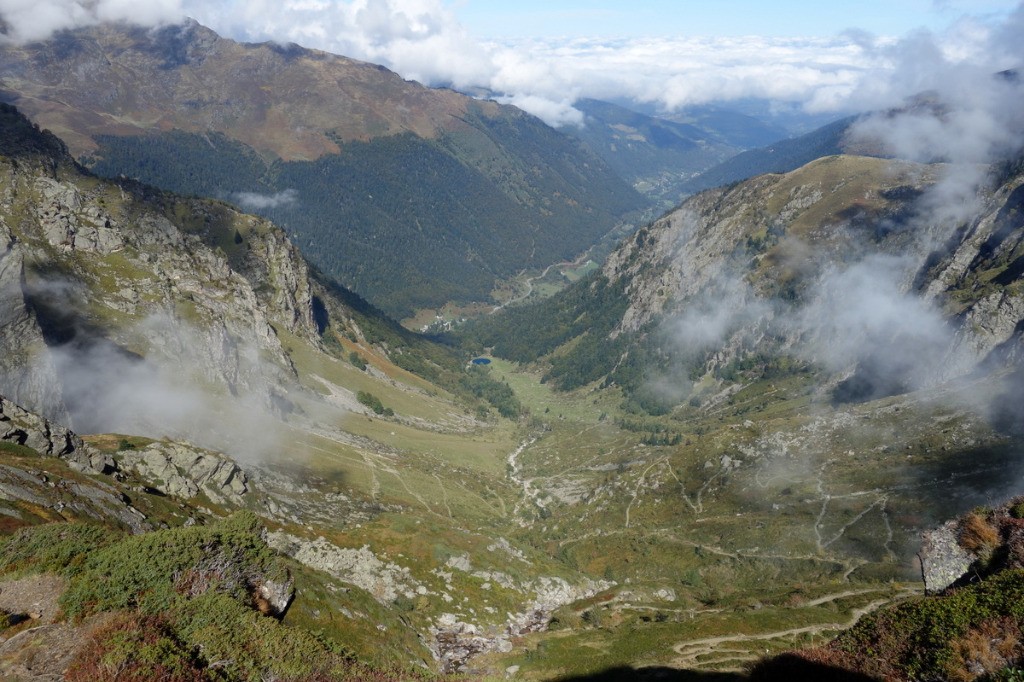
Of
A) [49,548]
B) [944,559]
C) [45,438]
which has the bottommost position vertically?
[45,438]

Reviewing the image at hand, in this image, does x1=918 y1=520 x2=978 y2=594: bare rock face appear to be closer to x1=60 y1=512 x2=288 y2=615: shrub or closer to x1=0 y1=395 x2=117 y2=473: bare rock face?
x1=60 y1=512 x2=288 y2=615: shrub

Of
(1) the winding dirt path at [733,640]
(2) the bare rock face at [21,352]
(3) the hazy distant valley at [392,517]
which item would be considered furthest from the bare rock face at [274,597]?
(2) the bare rock face at [21,352]

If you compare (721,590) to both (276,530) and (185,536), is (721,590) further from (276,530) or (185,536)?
(185,536)

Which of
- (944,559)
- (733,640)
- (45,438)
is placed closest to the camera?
(944,559)

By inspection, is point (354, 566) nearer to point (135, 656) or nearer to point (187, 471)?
point (187, 471)

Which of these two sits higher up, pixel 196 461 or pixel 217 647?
→ pixel 217 647

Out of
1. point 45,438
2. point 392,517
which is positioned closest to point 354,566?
point 392,517

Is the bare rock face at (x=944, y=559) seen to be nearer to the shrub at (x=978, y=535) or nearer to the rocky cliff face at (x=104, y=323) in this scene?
the shrub at (x=978, y=535)

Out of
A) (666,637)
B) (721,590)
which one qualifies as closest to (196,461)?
(666,637)
